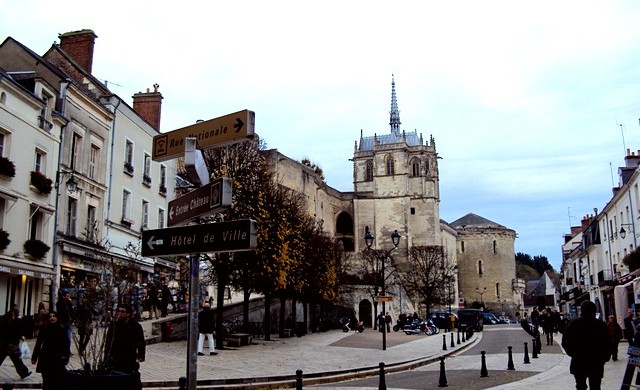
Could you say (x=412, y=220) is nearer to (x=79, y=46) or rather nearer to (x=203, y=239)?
(x=79, y=46)

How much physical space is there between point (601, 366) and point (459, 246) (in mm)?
100907

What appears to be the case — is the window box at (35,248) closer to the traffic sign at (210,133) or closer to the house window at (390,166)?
the traffic sign at (210,133)

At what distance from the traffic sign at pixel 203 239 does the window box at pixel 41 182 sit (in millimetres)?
16021

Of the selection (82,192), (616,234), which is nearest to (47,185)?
(82,192)

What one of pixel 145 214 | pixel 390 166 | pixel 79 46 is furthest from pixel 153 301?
pixel 390 166

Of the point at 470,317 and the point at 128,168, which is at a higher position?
the point at 128,168

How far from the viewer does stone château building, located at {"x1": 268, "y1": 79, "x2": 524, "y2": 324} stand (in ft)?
311

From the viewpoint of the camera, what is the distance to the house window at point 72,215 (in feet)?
79.3

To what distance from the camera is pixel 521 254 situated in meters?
180

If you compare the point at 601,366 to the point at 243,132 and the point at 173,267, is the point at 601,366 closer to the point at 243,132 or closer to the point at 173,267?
the point at 243,132

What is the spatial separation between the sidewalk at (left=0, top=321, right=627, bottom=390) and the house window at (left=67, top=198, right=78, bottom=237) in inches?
187

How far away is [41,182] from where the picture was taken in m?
21.9

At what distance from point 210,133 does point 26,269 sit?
16.3 metres

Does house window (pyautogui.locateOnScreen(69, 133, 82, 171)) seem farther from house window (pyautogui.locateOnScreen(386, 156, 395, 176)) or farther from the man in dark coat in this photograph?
house window (pyautogui.locateOnScreen(386, 156, 395, 176))
